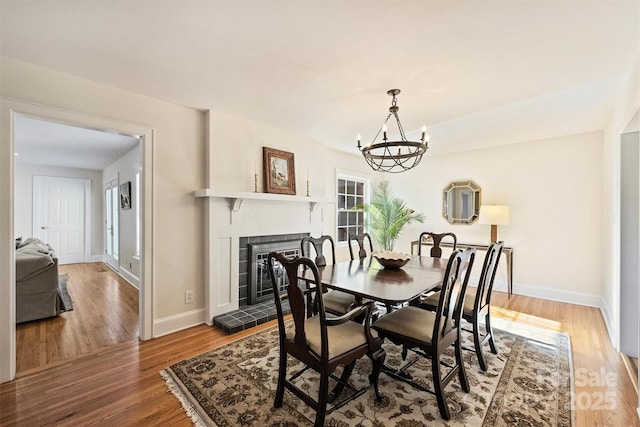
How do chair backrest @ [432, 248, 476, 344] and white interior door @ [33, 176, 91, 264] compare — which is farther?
white interior door @ [33, 176, 91, 264]

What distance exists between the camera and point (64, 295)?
13.7 ft

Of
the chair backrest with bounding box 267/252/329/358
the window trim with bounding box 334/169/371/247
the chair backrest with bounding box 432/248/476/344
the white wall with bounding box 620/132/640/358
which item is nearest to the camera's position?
the chair backrest with bounding box 267/252/329/358

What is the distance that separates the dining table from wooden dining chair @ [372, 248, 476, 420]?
7.8 inches

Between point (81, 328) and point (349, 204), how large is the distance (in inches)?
165

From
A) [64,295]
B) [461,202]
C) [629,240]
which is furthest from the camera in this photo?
[461,202]

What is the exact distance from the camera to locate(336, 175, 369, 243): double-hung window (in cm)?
523

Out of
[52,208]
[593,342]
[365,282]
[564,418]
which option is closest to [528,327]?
[593,342]

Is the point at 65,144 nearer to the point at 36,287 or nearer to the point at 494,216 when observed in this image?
the point at 36,287

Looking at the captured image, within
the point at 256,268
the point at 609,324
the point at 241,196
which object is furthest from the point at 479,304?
the point at 241,196

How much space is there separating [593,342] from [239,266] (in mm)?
3755

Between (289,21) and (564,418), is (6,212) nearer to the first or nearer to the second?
(289,21)

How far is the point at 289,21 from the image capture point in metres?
1.68

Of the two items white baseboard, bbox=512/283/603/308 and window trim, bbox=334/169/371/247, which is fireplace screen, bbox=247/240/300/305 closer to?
window trim, bbox=334/169/371/247

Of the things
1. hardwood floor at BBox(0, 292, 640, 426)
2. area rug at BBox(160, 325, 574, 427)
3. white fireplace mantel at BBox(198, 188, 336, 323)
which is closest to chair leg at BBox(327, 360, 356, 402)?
area rug at BBox(160, 325, 574, 427)
